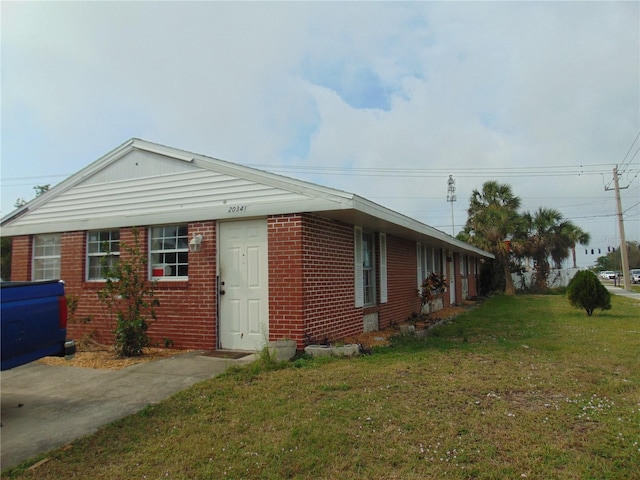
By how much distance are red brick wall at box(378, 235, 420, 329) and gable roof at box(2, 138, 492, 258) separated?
1573 millimetres

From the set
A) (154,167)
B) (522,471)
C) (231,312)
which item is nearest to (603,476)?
(522,471)

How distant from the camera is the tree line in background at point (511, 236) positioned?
2809 centimetres

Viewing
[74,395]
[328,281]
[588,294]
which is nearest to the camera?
[74,395]

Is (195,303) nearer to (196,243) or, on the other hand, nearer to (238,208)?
(196,243)

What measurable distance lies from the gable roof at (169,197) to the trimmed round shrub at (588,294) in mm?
6950

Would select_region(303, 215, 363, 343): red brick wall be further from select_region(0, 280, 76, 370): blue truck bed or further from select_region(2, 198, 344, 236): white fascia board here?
select_region(0, 280, 76, 370): blue truck bed

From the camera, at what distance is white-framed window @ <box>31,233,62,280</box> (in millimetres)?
10039

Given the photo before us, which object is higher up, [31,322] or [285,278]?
[285,278]

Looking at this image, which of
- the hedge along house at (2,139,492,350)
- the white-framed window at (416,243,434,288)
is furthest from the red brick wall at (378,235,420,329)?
the hedge along house at (2,139,492,350)

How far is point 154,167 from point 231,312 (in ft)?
11.4

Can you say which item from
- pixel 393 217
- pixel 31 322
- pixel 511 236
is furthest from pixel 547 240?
pixel 31 322

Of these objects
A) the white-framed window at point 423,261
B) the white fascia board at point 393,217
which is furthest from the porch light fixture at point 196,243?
the white-framed window at point 423,261

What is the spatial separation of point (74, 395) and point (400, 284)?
29.4ft

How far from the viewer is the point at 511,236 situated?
28953 mm
